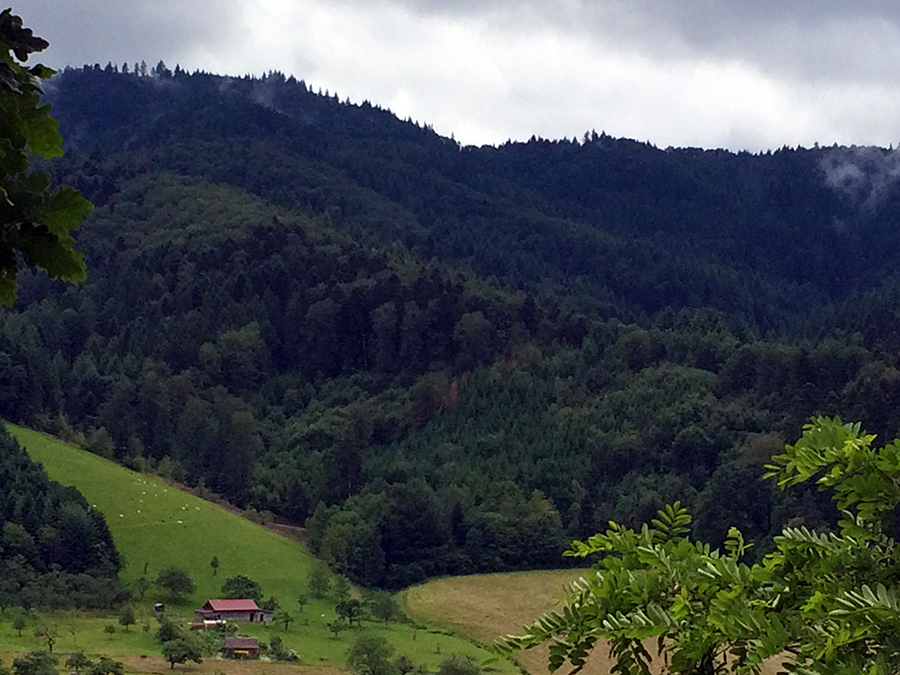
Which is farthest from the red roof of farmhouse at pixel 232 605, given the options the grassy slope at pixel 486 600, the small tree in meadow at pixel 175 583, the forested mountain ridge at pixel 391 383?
the forested mountain ridge at pixel 391 383

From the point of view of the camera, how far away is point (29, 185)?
14.3 ft

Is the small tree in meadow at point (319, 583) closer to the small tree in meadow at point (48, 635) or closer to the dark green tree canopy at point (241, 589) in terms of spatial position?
the dark green tree canopy at point (241, 589)

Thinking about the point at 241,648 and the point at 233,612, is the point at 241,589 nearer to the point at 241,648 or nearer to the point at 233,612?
the point at 233,612

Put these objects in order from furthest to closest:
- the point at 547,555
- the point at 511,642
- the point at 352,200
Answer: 1. the point at 352,200
2. the point at 547,555
3. the point at 511,642

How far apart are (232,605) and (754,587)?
59154 millimetres

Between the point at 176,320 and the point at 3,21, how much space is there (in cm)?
11884

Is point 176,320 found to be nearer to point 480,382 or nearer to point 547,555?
point 480,382

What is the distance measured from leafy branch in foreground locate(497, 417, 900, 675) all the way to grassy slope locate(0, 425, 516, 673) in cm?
4691

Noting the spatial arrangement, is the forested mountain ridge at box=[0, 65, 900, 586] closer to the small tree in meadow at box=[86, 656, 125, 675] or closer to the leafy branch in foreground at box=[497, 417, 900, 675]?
the small tree in meadow at box=[86, 656, 125, 675]

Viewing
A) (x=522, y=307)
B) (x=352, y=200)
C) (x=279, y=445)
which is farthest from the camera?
(x=352, y=200)

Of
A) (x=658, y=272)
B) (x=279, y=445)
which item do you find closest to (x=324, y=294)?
(x=279, y=445)

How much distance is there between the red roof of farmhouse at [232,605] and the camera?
60.9m

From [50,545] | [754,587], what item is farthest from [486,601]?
[754,587]

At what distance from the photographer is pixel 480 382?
102m
